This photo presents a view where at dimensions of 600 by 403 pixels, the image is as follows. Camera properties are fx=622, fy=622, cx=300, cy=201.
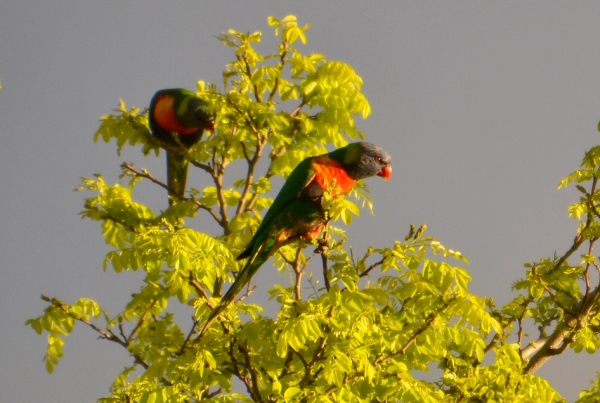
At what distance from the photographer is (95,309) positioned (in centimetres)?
446

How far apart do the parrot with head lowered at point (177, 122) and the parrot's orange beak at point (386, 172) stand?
170 centimetres

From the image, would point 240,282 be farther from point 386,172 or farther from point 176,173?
point 176,173

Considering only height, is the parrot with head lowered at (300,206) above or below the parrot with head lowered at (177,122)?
below

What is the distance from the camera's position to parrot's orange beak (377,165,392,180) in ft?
14.7

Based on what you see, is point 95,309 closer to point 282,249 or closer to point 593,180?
point 282,249

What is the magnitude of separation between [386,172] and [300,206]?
3.00ft

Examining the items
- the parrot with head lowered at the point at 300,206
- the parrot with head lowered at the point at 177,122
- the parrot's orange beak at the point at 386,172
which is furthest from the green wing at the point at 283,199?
the parrot with head lowered at the point at 177,122

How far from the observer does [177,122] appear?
5945mm

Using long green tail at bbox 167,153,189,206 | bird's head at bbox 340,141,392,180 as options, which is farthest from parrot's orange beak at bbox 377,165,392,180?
long green tail at bbox 167,153,189,206

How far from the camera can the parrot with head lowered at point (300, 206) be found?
12.4 ft

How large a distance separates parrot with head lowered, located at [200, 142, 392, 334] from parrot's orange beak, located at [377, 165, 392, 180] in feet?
1.02

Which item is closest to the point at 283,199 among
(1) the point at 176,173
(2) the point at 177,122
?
(1) the point at 176,173

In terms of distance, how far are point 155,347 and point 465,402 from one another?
1846mm

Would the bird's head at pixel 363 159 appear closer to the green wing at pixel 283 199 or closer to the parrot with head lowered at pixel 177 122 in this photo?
the green wing at pixel 283 199
